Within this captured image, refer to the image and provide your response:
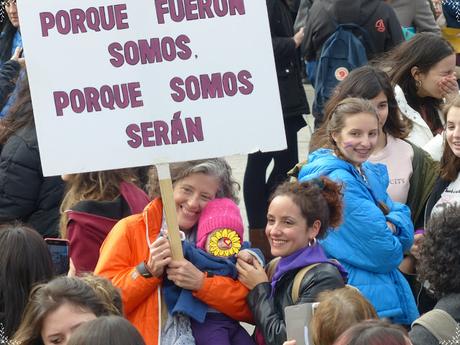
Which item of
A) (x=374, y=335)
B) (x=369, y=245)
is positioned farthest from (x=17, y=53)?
(x=374, y=335)

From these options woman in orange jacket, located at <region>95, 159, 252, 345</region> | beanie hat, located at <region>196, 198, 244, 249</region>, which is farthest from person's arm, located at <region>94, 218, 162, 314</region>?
beanie hat, located at <region>196, 198, 244, 249</region>

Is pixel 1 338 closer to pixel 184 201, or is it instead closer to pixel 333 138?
pixel 184 201

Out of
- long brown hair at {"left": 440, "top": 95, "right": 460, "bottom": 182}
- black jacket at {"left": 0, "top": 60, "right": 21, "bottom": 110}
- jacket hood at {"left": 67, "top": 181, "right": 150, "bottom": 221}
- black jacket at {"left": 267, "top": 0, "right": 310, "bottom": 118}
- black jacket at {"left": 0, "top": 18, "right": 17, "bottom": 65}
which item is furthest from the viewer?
black jacket at {"left": 0, "top": 18, "right": 17, "bottom": 65}

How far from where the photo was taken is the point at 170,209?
14.1 feet

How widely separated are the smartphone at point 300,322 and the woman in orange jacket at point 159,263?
500 mm

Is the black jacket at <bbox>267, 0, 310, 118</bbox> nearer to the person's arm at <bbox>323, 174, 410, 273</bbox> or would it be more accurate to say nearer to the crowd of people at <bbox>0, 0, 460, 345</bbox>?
the crowd of people at <bbox>0, 0, 460, 345</bbox>

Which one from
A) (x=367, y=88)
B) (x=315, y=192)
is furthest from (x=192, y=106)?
(x=367, y=88)

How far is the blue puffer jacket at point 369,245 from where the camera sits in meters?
5.09

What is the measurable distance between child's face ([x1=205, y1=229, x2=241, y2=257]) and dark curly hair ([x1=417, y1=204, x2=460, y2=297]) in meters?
0.75

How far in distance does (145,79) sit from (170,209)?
1.64 ft

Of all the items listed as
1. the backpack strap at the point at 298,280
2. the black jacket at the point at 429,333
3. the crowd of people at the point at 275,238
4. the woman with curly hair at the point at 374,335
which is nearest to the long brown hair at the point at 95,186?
the crowd of people at the point at 275,238

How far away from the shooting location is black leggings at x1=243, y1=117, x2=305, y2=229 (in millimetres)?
7961

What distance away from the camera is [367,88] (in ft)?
19.5

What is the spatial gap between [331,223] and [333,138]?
0.81m
